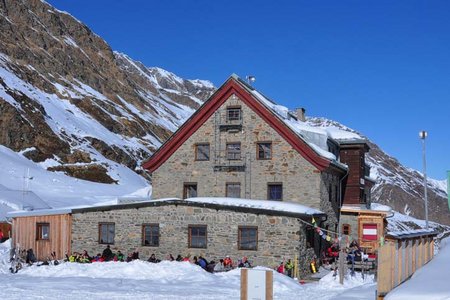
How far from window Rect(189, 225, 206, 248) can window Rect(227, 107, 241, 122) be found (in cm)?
777

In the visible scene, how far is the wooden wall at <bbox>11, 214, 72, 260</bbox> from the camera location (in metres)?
30.6

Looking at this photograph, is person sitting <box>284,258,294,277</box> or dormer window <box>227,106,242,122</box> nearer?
person sitting <box>284,258,294,277</box>

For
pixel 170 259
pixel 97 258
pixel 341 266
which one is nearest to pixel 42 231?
pixel 97 258

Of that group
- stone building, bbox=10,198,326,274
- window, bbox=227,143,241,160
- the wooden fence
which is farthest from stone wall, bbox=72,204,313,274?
the wooden fence

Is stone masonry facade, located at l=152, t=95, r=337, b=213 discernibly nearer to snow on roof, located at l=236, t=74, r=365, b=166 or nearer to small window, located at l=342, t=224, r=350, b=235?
snow on roof, located at l=236, t=74, r=365, b=166

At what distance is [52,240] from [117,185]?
49477mm

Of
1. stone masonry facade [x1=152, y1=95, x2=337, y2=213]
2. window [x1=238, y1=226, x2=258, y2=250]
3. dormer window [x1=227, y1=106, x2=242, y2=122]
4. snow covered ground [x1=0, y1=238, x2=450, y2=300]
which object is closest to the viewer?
snow covered ground [x1=0, y1=238, x2=450, y2=300]

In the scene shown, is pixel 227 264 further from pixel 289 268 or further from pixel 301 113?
pixel 301 113

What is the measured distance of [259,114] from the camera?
33.1 metres

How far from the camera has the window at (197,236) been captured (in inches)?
1112

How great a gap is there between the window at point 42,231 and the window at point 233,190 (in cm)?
980

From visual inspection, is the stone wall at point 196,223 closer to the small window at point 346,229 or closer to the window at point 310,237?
the window at point 310,237

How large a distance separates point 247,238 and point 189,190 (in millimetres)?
7867

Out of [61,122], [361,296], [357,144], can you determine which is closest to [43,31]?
[61,122]
